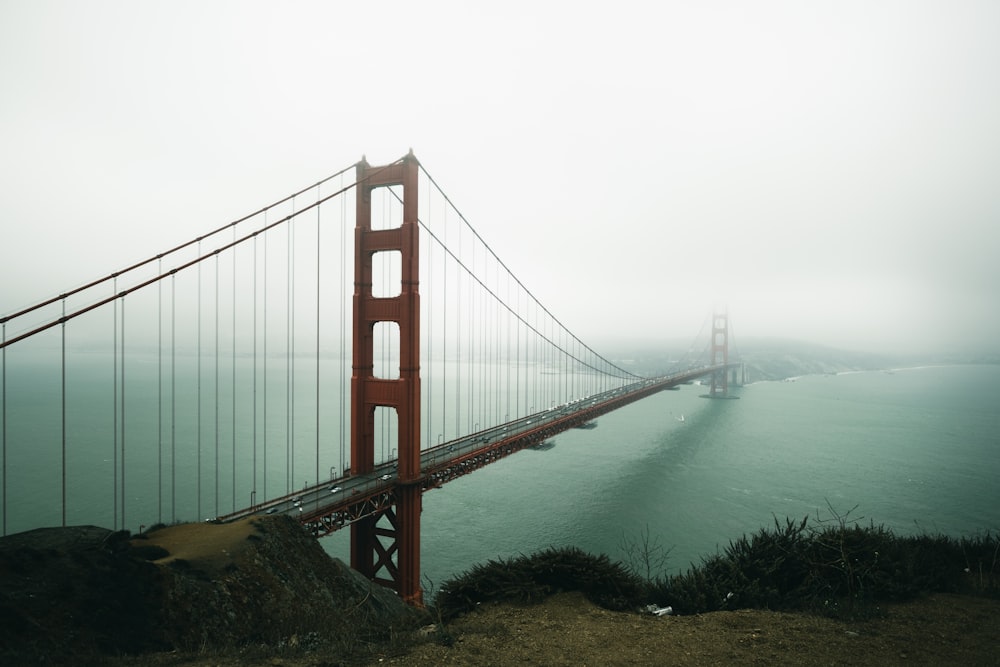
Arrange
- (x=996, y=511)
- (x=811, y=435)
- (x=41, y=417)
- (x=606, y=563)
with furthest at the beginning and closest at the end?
(x=41, y=417) < (x=811, y=435) < (x=996, y=511) < (x=606, y=563)

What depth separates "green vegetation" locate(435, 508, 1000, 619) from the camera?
602 cm

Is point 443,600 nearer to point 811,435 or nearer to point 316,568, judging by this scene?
point 316,568

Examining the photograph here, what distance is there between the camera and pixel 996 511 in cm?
2422

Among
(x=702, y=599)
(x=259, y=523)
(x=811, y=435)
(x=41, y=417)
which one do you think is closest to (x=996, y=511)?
(x=811, y=435)

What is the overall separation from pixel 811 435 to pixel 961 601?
4525 centimetres

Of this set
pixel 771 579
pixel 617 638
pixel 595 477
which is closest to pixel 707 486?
pixel 595 477

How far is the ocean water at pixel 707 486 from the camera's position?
66.5 feet

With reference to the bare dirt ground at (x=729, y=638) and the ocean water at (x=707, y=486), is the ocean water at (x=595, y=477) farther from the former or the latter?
the bare dirt ground at (x=729, y=638)

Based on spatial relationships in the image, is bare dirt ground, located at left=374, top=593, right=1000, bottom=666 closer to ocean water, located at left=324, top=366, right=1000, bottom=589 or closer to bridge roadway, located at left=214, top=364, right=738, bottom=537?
ocean water, located at left=324, top=366, right=1000, bottom=589

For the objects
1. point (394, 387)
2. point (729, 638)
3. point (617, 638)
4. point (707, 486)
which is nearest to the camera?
point (729, 638)

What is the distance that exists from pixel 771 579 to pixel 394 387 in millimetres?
10521

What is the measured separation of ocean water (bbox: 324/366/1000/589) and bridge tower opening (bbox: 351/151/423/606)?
1.56m

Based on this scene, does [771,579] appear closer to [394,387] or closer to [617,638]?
[617,638]

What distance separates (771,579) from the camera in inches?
261
